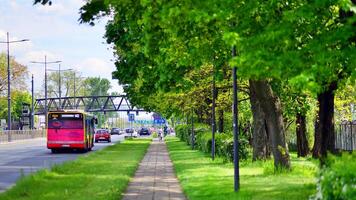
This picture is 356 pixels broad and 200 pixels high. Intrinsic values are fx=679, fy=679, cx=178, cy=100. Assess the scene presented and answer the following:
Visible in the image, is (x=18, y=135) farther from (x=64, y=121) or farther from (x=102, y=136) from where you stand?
(x=64, y=121)

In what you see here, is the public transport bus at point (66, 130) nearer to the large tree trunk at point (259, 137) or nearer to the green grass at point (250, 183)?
the large tree trunk at point (259, 137)

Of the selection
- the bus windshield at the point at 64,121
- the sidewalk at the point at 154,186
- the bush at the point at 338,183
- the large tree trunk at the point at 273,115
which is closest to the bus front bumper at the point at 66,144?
the bus windshield at the point at 64,121

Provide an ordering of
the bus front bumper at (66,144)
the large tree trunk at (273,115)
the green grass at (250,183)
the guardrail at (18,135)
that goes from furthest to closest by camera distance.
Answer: the guardrail at (18,135) → the bus front bumper at (66,144) → the large tree trunk at (273,115) → the green grass at (250,183)

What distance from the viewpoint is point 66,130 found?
46000 mm

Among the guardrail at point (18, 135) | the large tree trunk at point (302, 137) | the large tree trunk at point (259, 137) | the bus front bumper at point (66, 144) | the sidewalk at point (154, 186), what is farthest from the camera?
the guardrail at point (18, 135)

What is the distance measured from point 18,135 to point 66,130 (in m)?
41.6

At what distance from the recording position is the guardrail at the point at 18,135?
76125 mm

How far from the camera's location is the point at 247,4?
11000 millimetres

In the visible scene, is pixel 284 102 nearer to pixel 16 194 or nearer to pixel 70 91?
pixel 16 194

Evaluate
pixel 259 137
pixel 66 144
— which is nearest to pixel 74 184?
pixel 259 137

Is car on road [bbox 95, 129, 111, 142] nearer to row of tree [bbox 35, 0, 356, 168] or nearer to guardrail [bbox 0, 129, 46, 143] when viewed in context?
guardrail [bbox 0, 129, 46, 143]

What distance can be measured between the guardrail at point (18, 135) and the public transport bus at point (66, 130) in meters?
30.7

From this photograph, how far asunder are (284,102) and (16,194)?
18243 millimetres

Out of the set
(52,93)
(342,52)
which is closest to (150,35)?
(342,52)
